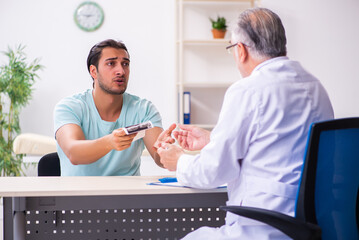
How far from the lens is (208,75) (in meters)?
4.95

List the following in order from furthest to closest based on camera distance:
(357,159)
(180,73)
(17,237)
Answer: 1. (180,73)
2. (17,237)
3. (357,159)

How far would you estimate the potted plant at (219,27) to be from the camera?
15.4ft

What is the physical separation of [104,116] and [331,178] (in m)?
1.40

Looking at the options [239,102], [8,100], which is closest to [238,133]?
[239,102]

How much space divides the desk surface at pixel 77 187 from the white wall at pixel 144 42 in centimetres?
302

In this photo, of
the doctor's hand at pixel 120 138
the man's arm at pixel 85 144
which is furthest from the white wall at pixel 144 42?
the doctor's hand at pixel 120 138

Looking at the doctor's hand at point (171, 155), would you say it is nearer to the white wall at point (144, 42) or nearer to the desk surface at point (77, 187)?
the desk surface at point (77, 187)

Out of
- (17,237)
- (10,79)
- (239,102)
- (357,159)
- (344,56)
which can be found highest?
(344,56)

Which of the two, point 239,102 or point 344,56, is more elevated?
point 344,56

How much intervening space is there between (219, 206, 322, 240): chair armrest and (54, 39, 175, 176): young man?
97cm

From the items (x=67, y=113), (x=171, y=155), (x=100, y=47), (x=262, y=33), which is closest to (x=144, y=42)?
(x=100, y=47)

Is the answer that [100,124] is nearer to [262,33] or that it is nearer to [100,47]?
[100,47]

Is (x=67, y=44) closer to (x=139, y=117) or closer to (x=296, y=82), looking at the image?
(x=139, y=117)

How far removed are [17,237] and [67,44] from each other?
3543 millimetres
